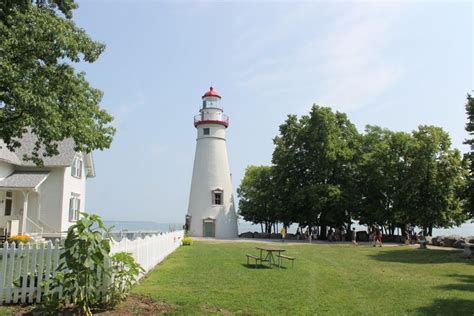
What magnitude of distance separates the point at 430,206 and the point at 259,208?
1952 centimetres

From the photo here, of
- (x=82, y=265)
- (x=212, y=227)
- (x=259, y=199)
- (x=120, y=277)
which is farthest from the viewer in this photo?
(x=259, y=199)

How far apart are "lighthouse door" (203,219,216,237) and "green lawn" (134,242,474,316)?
24086mm

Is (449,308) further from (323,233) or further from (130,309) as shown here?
(323,233)

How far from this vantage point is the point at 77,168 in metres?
30.9

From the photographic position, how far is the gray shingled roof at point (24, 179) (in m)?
25.2

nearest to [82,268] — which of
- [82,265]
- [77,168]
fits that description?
[82,265]

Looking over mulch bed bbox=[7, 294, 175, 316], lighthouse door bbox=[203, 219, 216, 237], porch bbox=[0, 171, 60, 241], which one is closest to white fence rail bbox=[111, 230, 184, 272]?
mulch bed bbox=[7, 294, 175, 316]

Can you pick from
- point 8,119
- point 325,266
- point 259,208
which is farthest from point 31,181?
point 259,208

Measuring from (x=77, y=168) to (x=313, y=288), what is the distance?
917 inches

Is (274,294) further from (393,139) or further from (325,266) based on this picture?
(393,139)

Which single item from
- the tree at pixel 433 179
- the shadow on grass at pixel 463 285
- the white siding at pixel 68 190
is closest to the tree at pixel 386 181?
the tree at pixel 433 179

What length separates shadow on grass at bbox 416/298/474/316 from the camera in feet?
31.6

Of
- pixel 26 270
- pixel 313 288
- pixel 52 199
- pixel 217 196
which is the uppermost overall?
pixel 217 196

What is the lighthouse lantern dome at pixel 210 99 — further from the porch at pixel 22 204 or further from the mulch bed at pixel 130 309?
the mulch bed at pixel 130 309
